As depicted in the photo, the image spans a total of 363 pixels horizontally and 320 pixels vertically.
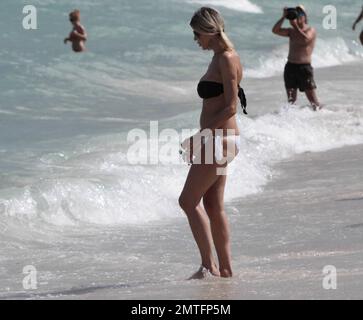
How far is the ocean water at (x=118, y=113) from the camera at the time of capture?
1008 cm

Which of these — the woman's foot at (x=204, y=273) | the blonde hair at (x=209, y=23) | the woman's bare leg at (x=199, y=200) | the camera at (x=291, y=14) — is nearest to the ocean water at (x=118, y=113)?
the woman's foot at (x=204, y=273)

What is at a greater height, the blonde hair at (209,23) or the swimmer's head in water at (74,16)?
the swimmer's head in water at (74,16)

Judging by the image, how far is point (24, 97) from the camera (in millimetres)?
18688

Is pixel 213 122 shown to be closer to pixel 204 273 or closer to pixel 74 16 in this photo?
pixel 204 273

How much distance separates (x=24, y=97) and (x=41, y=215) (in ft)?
29.3

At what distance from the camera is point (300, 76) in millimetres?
15148

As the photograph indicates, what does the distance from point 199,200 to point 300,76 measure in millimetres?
8290

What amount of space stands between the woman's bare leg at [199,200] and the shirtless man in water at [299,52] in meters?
8.12

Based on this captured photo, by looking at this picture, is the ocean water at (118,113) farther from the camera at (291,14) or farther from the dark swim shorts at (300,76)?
the camera at (291,14)

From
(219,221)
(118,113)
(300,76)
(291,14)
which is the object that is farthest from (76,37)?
(219,221)

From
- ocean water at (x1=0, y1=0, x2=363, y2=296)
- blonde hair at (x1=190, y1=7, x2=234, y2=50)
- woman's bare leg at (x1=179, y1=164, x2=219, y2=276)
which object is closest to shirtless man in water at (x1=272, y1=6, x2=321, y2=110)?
ocean water at (x1=0, y1=0, x2=363, y2=296)

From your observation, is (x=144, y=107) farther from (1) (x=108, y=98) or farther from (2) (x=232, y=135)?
(2) (x=232, y=135)

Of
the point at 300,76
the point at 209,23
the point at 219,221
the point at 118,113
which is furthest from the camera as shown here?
the point at 118,113

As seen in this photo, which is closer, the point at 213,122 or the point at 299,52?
the point at 213,122
